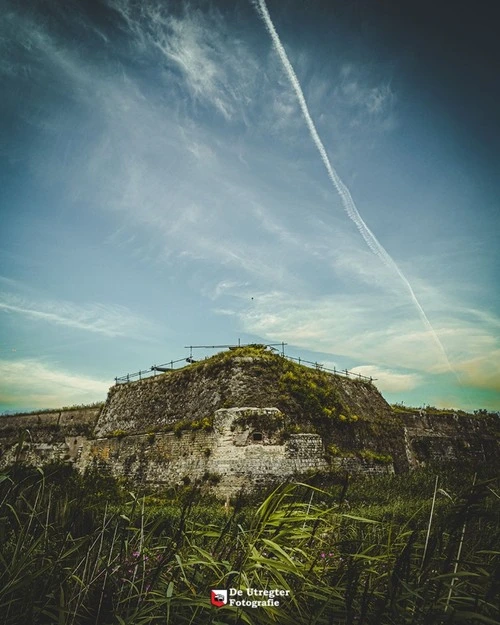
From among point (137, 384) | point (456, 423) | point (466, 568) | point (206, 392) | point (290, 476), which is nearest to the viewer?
point (466, 568)

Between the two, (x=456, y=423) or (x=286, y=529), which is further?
(x=456, y=423)

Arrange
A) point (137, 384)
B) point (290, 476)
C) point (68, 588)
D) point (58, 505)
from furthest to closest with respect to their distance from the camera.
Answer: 1. point (137, 384)
2. point (290, 476)
3. point (58, 505)
4. point (68, 588)

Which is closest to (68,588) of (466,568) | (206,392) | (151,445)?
(466,568)

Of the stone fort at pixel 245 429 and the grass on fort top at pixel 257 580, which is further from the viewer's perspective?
the stone fort at pixel 245 429

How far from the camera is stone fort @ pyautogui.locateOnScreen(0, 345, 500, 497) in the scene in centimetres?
1495

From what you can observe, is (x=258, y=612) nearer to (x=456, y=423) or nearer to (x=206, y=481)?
(x=206, y=481)

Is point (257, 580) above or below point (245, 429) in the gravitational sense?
below

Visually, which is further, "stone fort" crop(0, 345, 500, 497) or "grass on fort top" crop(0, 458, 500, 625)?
"stone fort" crop(0, 345, 500, 497)

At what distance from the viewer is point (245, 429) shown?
49.6ft

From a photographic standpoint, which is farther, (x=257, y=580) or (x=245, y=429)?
(x=245, y=429)

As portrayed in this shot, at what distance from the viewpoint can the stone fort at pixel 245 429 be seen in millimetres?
14953

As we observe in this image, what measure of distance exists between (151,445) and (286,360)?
825 cm

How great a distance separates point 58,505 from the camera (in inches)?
112

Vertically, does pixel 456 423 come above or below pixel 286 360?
below
